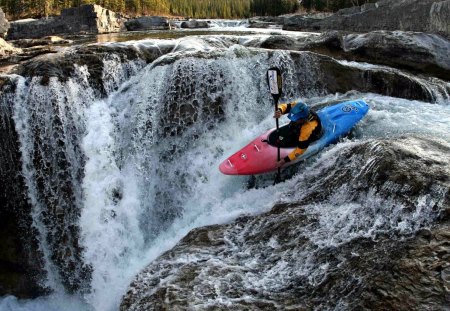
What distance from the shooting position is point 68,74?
312 inches

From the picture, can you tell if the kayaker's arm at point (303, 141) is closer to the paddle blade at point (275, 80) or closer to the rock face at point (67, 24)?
the paddle blade at point (275, 80)

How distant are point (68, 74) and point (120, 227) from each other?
333 cm

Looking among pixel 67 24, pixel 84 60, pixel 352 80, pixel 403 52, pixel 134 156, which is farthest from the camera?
pixel 67 24

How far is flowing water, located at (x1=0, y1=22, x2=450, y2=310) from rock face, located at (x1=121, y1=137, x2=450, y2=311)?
41.1 inches

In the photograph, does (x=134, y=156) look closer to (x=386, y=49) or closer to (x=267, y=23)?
(x=386, y=49)

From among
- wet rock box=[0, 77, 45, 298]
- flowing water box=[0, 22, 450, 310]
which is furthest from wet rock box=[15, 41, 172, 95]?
wet rock box=[0, 77, 45, 298]

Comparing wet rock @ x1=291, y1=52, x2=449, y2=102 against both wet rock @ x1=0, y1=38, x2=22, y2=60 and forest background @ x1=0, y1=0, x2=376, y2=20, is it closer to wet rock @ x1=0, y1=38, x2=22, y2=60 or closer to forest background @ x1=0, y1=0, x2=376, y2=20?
wet rock @ x1=0, y1=38, x2=22, y2=60

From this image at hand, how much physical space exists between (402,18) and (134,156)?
13146 mm

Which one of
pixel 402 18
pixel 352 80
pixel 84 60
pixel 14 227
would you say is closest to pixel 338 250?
pixel 14 227

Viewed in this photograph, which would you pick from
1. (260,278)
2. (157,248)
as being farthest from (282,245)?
(157,248)

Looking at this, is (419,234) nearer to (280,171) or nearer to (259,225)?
(259,225)

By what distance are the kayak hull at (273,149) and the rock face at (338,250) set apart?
136 cm

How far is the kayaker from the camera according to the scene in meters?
6.48

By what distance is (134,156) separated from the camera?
7.33 meters
